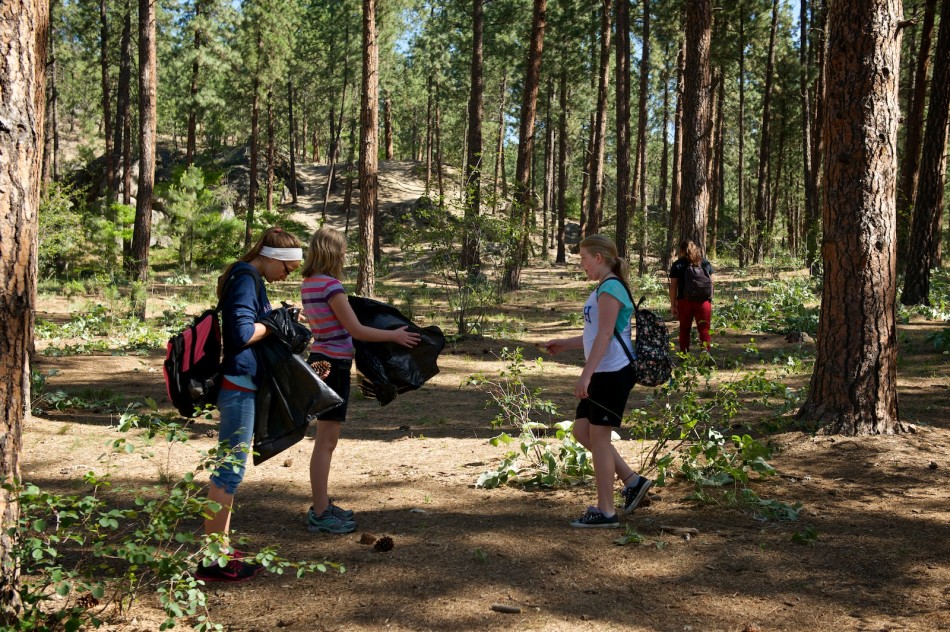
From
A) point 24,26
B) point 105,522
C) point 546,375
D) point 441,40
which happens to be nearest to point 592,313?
point 105,522

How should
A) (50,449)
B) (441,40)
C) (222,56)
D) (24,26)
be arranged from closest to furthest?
(24,26)
(50,449)
(222,56)
(441,40)

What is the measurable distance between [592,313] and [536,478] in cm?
169

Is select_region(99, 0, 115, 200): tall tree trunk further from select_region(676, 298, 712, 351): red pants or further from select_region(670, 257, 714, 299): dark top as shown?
select_region(676, 298, 712, 351): red pants

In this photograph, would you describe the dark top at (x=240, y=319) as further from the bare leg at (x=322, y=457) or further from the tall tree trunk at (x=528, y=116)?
the tall tree trunk at (x=528, y=116)

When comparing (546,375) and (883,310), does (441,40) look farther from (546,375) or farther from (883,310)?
(883,310)

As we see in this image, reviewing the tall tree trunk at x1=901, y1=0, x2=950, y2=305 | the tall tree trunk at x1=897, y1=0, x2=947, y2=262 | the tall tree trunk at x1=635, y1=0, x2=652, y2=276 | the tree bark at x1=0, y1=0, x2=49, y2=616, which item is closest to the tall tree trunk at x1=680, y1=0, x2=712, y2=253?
the tall tree trunk at x1=897, y1=0, x2=947, y2=262

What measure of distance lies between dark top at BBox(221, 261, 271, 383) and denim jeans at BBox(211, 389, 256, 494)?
12 cm

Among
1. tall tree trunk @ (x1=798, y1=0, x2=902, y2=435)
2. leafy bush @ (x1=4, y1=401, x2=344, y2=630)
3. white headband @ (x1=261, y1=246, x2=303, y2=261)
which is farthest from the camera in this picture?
tall tree trunk @ (x1=798, y1=0, x2=902, y2=435)

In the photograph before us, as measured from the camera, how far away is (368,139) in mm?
16281

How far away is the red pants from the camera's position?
33.2 feet

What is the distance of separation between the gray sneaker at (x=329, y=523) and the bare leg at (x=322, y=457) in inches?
1.3

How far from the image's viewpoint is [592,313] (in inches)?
184

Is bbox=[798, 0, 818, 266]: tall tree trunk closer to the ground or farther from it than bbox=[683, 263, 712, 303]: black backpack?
farther from it

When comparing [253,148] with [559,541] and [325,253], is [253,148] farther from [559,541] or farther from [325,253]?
[559,541]
